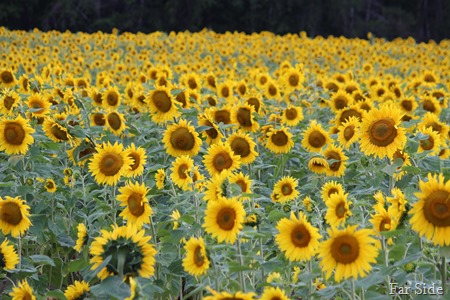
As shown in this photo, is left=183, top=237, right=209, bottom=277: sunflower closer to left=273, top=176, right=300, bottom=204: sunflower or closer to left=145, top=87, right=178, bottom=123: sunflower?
left=273, top=176, right=300, bottom=204: sunflower

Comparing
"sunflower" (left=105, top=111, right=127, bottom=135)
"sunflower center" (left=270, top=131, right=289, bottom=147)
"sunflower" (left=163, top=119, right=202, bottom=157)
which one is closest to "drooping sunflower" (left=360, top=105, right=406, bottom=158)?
"sunflower" (left=163, top=119, right=202, bottom=157)

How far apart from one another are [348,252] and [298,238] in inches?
9.7

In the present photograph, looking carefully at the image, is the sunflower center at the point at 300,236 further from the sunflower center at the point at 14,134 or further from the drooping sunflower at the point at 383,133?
the sunflower center at the point at 14,134

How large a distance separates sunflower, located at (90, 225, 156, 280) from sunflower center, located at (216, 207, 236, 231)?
269 millimetres

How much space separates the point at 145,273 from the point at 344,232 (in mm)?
677

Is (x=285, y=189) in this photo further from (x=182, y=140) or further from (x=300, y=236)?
(x=300, y=236)

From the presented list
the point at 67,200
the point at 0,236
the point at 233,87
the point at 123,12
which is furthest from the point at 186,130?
the point at 123,12

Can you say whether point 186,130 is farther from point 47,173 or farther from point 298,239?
point 298,239

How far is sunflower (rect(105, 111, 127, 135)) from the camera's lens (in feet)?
17.4

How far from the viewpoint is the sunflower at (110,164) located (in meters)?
3.59

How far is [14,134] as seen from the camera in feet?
13.3

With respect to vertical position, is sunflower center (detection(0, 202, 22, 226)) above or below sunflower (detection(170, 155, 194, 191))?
below

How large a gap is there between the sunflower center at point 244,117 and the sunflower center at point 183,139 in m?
0.89

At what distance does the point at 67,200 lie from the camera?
14.0 ft
